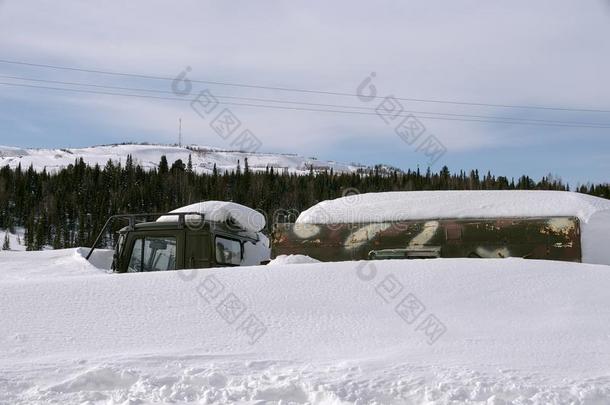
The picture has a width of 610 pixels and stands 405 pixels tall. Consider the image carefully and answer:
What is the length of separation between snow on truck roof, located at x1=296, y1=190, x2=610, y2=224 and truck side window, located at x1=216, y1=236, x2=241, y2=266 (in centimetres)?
137

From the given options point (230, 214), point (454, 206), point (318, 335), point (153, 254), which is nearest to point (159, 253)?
point (153, 254)

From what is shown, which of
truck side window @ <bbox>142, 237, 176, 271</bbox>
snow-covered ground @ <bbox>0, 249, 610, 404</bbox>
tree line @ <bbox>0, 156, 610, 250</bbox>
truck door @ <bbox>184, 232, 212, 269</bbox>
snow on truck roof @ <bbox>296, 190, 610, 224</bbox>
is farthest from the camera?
tree line @ <bbox>0, 156, 610, 250</bbox>

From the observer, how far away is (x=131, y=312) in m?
5.81

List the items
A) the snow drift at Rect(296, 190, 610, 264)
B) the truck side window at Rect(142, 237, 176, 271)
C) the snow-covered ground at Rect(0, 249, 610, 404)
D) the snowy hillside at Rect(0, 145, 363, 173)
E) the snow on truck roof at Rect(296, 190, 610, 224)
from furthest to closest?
the snowy hillside at Rect(0, 145, 363, 173) → the truck side window at Rect(142, 237, 176, 271) → the snow on truck roof at Rect(296, 190, 610, 224) → the snow drift at Rect(296, 190, 610, 264) → the snow-covered ground at Rect(0, 249, 610, 404)

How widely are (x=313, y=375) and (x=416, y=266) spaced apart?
235cm

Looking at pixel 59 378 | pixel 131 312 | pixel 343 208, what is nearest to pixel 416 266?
pixel 343 208

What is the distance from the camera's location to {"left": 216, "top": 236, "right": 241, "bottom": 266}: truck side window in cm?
875

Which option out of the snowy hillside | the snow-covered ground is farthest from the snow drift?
the snowy hillside

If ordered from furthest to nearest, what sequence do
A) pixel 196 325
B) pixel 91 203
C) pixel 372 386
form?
pixel 91 203, pixel 196 325, pixel 372 386

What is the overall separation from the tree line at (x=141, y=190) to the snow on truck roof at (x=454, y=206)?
42280mm

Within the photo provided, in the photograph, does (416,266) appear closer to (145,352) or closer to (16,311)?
Answer: (145,352)

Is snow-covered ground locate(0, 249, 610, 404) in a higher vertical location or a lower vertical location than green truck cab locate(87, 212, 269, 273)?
lower

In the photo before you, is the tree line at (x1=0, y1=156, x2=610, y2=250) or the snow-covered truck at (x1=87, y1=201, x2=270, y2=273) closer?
the snow-covered truck at (x1=87, y1=201, x2=270, y2=273)

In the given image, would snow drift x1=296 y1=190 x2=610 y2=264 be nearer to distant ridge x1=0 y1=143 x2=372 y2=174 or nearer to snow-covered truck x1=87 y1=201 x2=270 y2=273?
snow-covered truck x1=87 y1=201 x2=270 y2=273
